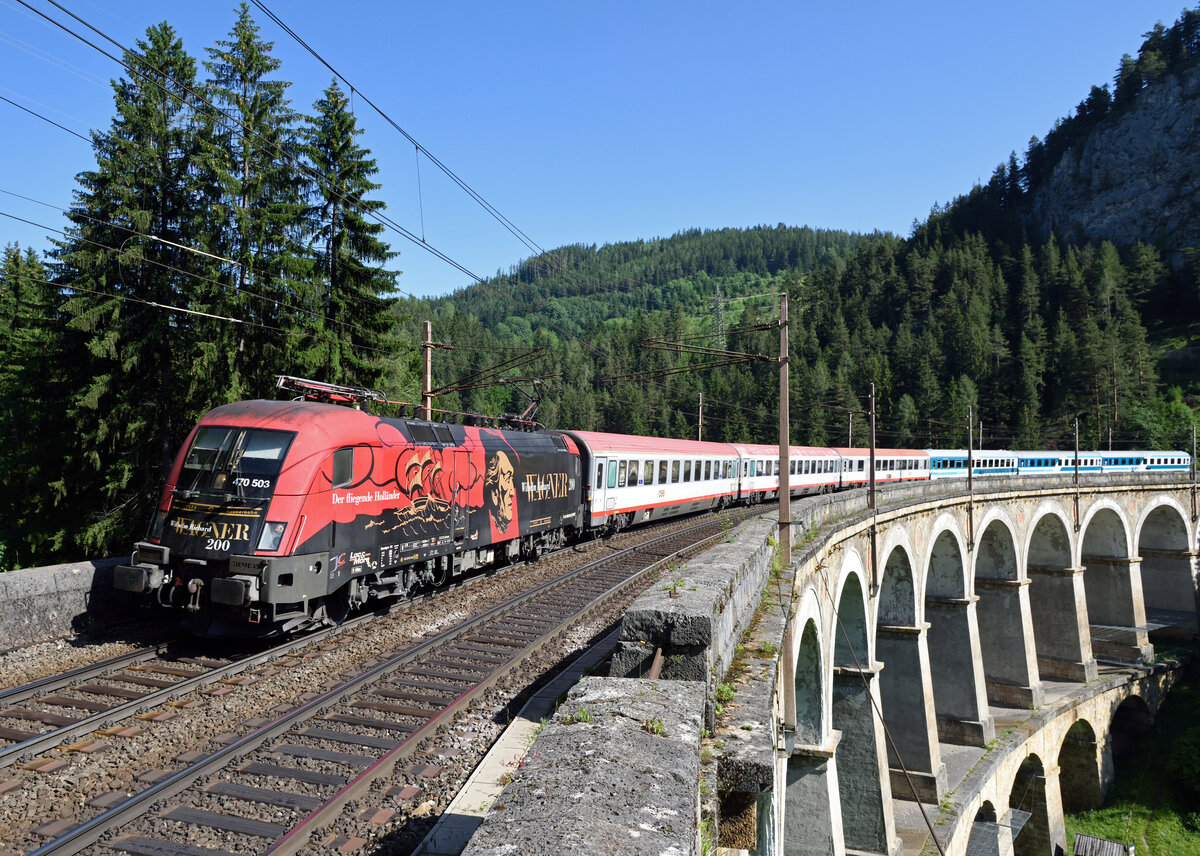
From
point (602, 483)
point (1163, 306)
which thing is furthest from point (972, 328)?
point (602, 483)

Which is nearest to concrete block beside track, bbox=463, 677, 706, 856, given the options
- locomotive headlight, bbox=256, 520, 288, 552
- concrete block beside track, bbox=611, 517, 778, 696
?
concrete block beside track, bbox=611, 517, 778, 696

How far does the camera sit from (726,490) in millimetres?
31062

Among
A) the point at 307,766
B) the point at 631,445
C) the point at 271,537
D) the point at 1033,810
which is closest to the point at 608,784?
the point at 307,766

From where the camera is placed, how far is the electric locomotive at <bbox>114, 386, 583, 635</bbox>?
8992 millimetres

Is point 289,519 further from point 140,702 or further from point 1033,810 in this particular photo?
point 1033,810

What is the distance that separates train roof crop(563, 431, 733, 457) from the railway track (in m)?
11.1

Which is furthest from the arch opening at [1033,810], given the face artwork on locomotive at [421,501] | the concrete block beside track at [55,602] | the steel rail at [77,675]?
the concrete block beside track at [55,602]

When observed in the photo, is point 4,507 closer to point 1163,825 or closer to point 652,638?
point 652,638

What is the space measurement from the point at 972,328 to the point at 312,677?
99.7 meters

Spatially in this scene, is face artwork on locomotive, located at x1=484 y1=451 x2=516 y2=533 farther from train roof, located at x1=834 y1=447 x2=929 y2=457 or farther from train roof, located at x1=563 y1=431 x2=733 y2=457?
train roof, located at x1=834 y1=447 x2=929 y2=457

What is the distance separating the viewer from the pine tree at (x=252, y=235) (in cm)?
2038

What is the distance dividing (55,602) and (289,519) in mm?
3249

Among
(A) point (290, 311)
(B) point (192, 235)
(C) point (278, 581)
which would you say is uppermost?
(B) point (192, 235)

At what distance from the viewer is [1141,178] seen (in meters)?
119
